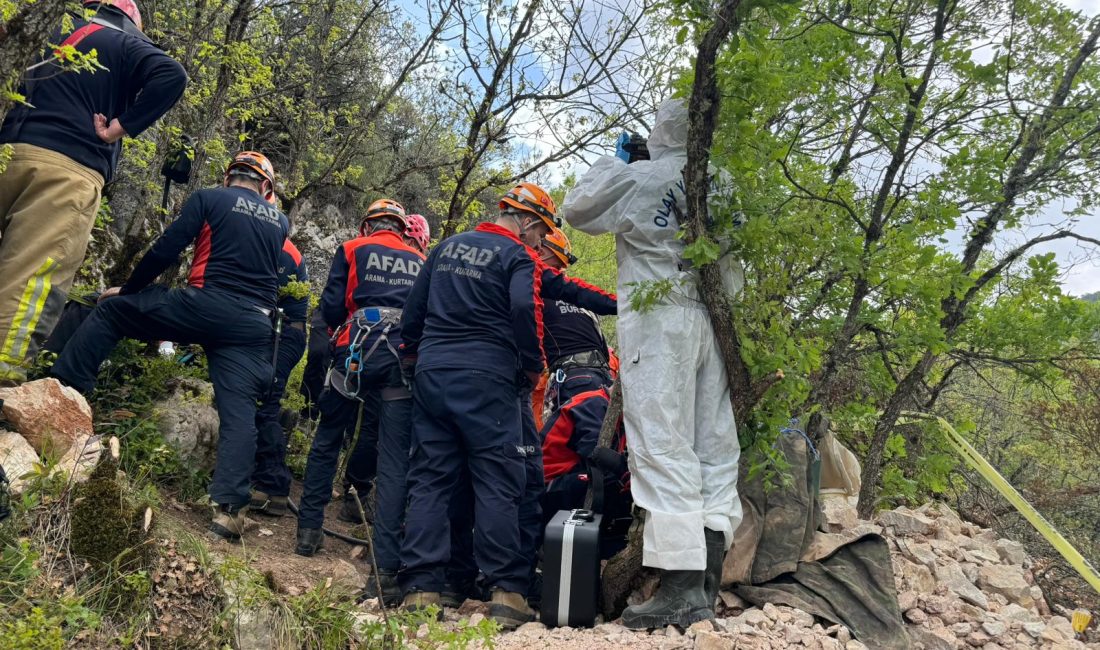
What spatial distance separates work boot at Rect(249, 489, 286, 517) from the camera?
567cm

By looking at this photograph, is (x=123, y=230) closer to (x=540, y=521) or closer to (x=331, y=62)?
(x=331, y=62)

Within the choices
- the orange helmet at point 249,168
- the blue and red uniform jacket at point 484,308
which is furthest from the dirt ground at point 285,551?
the orange helmet at point 249,168

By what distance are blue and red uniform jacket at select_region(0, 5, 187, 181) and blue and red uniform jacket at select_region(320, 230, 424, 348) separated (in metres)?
1.53

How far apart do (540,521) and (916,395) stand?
11.7 feet

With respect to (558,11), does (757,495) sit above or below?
below

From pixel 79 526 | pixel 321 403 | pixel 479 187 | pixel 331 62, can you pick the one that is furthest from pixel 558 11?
pixel 79 526

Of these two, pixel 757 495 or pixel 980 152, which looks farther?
pixel 980 152

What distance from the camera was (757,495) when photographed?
13.7 ft

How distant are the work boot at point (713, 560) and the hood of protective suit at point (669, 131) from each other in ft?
6.53

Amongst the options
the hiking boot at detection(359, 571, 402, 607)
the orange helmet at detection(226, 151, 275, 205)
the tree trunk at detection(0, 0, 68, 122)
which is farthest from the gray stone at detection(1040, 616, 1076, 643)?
the tree trunk at detection(0, 0, 68, 122)

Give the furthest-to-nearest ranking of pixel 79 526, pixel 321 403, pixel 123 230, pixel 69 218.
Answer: pixel 123 230, pixel 321 403, pixel 69 218, pixel 79 526

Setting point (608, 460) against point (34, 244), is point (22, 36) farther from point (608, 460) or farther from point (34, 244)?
point (608, 460)

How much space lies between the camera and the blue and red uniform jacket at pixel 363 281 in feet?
17.8

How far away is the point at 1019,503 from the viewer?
17.4 ft
